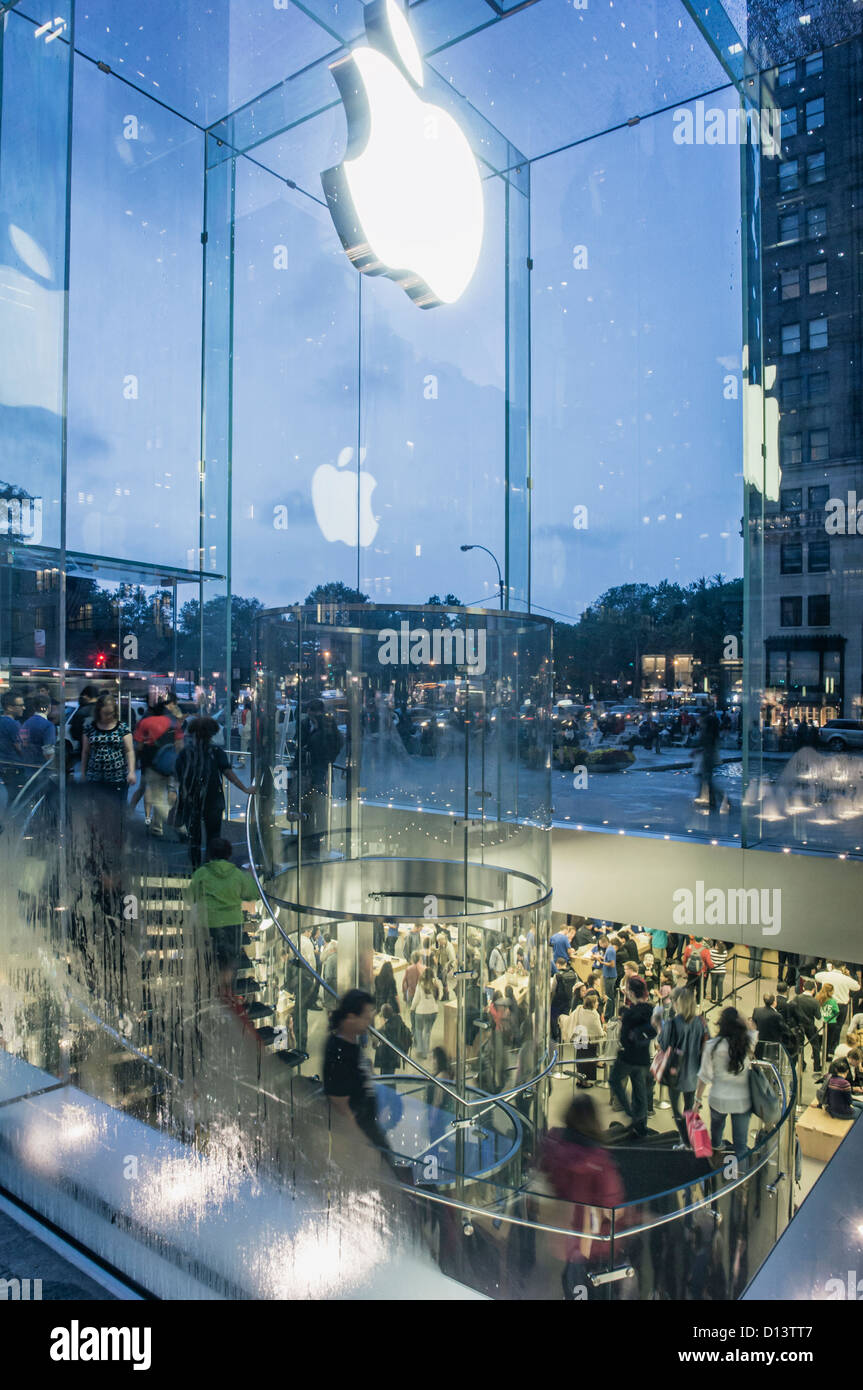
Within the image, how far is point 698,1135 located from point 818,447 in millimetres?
5489

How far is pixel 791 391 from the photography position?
6602mm

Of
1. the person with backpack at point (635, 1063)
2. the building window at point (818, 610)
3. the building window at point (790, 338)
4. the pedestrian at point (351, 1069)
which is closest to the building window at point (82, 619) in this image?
the pedestrian at point (351, 1069)

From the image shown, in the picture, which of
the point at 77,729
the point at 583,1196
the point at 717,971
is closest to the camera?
the point at 583,1196

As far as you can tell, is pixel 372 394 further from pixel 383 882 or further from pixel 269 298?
pixel 383 882

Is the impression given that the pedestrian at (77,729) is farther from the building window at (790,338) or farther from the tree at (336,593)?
the building window at (790,338)

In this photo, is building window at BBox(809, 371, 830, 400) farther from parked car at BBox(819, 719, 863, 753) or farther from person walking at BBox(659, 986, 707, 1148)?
person walking at BBox(659, 986, 707, 1148)

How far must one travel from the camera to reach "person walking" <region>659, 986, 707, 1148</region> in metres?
4.50

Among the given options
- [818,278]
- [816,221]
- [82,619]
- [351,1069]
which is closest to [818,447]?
[818,278]

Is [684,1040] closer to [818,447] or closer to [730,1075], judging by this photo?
[730,1075]

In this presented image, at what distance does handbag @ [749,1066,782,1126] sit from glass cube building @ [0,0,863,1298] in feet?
0.37

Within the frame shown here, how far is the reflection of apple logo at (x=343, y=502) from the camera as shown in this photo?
8.98 metres

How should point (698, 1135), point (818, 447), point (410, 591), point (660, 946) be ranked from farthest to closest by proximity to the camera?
point (410, 591)
point (660, 946)
point (818, 447)
point (698, 1135)

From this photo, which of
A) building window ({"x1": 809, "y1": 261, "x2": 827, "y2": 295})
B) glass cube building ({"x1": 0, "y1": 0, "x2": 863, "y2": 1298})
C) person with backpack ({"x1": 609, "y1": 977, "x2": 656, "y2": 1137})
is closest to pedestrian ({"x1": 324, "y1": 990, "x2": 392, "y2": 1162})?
glass cube building ({"x1": 0, "y1": 0, "x2": 863, "y2": 1298})

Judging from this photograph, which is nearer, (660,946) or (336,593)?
(660,946)
